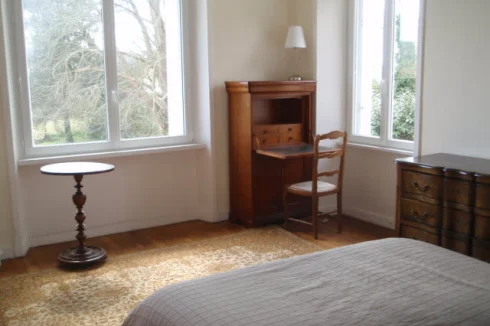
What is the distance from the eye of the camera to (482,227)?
2.93 m

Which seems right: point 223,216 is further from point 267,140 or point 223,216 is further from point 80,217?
point 80,217

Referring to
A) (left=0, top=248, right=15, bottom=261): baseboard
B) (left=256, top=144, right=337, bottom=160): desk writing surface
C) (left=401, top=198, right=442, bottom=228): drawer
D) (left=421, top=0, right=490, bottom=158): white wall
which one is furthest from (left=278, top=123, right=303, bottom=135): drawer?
(left=0, top=248, right=15, bottom=261): baseboard

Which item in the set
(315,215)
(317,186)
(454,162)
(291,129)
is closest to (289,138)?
(291,129)

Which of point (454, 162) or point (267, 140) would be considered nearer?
point (454, 162)

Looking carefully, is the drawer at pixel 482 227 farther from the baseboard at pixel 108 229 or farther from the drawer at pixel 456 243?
the baseboard at pixel 108 229

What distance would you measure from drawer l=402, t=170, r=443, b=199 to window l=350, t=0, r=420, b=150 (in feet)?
3.32

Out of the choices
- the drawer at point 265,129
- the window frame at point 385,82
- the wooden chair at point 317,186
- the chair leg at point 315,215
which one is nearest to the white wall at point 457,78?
the window frame at point 385,82

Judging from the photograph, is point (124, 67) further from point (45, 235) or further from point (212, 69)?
point (45, 235)

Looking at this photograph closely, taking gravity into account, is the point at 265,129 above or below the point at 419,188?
above

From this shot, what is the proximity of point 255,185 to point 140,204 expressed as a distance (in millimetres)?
1078

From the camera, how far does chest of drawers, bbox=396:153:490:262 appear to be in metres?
2.93

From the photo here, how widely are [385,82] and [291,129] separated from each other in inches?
37.3

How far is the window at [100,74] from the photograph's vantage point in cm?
409

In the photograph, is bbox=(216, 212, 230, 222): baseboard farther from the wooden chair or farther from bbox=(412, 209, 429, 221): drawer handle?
bbox=(412, 209, 429, 221): drawer handle
